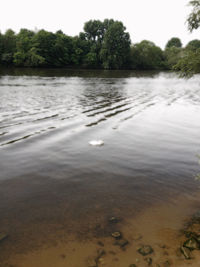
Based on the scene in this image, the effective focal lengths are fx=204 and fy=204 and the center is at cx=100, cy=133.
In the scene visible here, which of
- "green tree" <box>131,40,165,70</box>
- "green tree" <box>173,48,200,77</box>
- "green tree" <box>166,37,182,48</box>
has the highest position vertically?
"green tree" <box>166,37,182,48</box>

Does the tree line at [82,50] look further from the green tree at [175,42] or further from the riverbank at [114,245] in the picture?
the green tree at [175,42]

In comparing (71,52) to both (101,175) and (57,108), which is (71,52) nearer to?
(57,108)

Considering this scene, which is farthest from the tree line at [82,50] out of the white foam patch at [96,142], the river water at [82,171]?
the white foam patch at [96,142]

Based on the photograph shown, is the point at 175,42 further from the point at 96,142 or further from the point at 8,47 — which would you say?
the point at 96,142

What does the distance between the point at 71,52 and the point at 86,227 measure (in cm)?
9589

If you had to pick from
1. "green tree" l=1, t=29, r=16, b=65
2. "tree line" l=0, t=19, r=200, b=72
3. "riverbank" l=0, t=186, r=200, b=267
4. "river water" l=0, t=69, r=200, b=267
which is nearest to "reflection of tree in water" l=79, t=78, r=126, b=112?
"river water" l=0, t=69, r=200, b=267

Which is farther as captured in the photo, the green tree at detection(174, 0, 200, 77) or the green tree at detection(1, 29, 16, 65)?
the green tree at detection(1, 29, 16, 65)

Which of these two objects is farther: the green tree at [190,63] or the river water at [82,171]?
the green tree at [190,63]

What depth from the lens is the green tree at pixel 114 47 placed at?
3349 inches

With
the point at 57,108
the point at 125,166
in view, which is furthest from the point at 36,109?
the point at 125,166

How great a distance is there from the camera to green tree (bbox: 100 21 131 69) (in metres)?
85.1

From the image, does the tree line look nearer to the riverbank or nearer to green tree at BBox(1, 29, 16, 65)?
green tree at BBox(1, 29, 16, 65)

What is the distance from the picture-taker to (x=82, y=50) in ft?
298

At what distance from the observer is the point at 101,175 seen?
18.7ft
